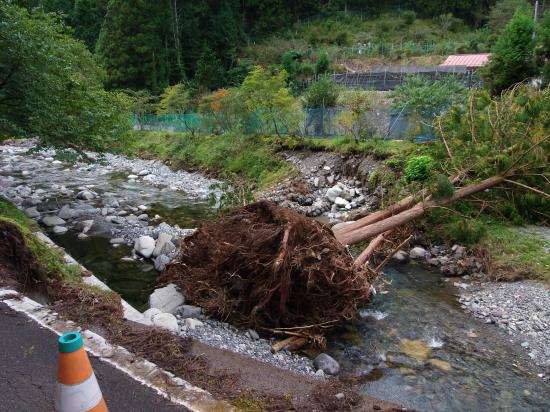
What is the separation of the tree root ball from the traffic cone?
4304 mm

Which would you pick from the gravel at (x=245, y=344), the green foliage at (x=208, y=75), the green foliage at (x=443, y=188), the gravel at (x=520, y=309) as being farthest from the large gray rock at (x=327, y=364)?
the green foliage at (x=208, y=75)

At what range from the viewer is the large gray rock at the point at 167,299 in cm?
764

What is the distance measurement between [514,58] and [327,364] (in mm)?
19281

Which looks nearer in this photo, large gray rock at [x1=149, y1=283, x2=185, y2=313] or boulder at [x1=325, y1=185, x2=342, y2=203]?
large gray rock at [x1=149, y1=283, x2=185, y2=313]

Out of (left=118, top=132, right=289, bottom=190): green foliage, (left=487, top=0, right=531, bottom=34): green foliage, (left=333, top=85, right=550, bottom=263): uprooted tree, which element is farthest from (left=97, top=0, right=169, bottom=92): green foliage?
(left=487, top=0, right=531, bottom=34): green foliage

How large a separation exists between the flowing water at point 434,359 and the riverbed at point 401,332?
0.01m

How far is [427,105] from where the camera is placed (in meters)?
17.2

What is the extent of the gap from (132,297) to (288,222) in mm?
3500

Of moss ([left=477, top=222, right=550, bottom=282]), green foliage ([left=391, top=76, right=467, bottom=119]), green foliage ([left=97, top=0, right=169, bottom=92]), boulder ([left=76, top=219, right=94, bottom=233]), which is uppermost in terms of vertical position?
green foliage ([left=97, top=0, right=169, bottom=92])

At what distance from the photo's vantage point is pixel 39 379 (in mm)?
3834

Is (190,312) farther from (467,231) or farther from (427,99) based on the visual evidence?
(427,99)

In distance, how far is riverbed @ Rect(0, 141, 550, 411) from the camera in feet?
20.1

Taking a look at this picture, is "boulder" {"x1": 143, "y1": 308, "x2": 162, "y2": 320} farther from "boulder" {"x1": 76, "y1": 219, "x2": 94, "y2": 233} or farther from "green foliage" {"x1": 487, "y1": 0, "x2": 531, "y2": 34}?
"green foliage" {"x1": 487, "y1": 0, "x2": 531, "y2": 34}

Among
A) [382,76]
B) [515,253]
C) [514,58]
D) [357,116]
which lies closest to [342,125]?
[357,116]
